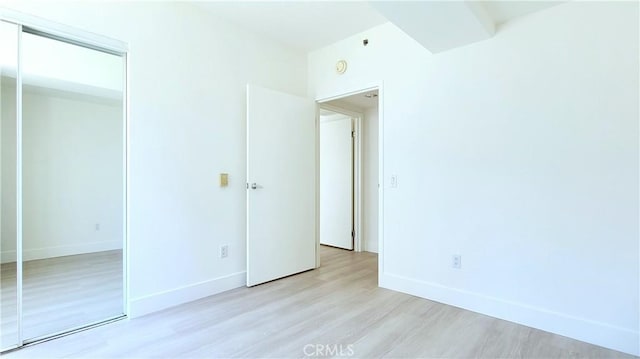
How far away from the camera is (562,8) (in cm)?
212

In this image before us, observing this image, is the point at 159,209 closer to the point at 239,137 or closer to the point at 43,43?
the point at 239,137

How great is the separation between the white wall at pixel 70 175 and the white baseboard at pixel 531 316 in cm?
259

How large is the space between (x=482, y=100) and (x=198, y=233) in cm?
259

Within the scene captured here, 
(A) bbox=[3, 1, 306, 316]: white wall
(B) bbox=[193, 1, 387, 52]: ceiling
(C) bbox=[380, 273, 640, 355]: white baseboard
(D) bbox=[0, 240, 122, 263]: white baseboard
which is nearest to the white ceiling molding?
(B) bbox=[193, 1, 387, 52]: ceiling

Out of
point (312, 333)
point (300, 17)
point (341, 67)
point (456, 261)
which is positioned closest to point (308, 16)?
point (300, 17)

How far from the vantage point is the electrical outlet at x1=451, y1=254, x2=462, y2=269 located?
2555mm

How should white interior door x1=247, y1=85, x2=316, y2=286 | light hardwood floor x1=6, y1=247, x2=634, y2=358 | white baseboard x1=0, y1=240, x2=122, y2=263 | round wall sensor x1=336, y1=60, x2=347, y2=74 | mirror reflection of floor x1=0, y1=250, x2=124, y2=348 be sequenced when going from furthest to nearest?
round wall sensor x1=336, y1=60, x2=347, y2=74 → white interior door x1=247, y1=85, x2=316, y2=286 → white baseboard x1=0, y1=240, x2=122, y2=263 → mirror reflection of floor x1=0, y1=250, x2=124, y2=348 → light hardwood floor x1=6, y1=247, x2=634, y2=358

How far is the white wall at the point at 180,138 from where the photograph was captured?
2348mm

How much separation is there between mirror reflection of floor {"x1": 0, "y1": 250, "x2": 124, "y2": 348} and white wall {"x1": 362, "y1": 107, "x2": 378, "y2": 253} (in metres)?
3.15

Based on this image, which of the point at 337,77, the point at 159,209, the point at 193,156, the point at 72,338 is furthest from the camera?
the point at 337,77

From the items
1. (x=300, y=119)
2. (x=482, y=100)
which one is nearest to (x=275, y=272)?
(x=300, y=119)

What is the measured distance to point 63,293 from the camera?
268cm

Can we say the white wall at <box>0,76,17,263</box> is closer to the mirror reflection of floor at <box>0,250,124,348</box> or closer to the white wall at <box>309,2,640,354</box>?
the mirror reflection of floor at <box>0,250,124,348</box>

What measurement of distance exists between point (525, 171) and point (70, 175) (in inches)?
152
